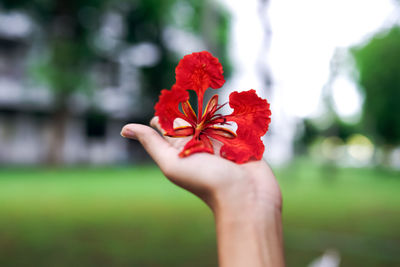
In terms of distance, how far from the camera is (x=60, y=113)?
57.5 ft

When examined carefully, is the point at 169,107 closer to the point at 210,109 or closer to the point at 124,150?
the point at 210,109

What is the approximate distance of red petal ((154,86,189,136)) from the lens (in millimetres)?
1531

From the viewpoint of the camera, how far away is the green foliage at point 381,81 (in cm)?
2428

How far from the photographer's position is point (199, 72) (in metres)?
1.67

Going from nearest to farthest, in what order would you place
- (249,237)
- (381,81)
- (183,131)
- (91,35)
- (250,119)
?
(249,237)
(183,131)
(250,119)
(91,35)
(381,81)

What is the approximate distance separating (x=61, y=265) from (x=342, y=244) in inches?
140

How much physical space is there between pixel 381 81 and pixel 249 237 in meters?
26.8

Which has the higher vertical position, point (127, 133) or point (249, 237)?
point (127, 133)

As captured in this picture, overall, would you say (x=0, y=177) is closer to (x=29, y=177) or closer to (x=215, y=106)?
(x=29, y=177)

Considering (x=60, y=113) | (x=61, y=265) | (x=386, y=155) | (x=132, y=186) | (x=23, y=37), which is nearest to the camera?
(x=61, y=265)

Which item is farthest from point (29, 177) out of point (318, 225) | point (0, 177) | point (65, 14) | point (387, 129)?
point (387, 129)

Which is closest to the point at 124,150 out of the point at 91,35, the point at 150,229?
the point at 91,35

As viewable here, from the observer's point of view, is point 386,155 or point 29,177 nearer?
point 29,177

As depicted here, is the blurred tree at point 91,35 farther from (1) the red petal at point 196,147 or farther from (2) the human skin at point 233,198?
(2) the human skin at point 233,198
